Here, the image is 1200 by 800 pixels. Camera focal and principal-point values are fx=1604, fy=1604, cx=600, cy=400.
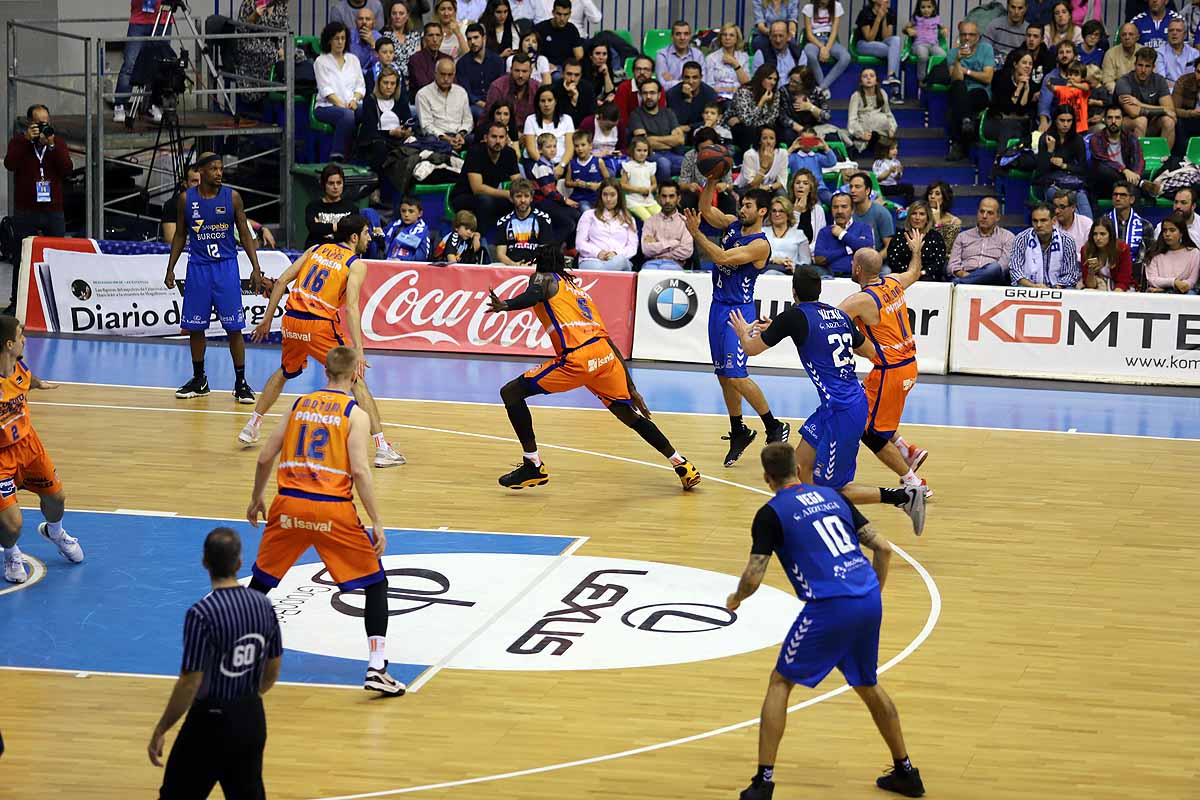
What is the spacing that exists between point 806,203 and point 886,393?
7.74 meters

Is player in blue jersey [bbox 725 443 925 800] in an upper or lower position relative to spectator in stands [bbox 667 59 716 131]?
lower

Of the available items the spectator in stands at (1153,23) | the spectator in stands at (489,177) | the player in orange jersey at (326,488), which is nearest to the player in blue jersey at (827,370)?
the player in orange jersey at (326,488)

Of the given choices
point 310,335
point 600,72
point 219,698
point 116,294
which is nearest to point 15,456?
point 310,335

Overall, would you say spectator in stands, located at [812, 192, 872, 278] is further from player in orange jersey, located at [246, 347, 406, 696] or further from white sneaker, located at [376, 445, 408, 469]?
player in orange jersey, located at [246, 347, 406, 696]

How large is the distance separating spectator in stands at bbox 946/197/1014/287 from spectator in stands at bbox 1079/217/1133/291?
850mm

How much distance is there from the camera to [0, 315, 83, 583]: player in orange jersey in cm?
921

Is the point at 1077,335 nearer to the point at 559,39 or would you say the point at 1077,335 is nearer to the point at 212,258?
the point at 559,39

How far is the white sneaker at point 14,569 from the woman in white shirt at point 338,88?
11.9 m

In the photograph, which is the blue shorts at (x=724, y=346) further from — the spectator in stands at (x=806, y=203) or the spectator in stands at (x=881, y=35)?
the spectator in stands at (x=881, y=35)

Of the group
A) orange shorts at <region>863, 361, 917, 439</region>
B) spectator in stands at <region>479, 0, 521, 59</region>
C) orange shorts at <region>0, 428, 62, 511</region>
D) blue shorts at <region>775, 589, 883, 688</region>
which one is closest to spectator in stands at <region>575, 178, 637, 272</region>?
spectator in stands at <region>479, 0, 521, 59</region>

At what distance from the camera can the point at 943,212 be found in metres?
18.4

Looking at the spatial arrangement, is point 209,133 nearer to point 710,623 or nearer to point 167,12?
point 167,12

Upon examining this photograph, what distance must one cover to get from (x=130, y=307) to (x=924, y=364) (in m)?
9.07

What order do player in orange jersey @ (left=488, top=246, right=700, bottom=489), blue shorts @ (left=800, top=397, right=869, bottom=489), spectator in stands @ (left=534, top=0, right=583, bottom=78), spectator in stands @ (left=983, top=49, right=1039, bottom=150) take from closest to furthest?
blue shorts @ (left=800, top=397, right=869, bottom=489), player in orange jersey @ (left=488, top=246, right=700, bottom=489), spectator in stands @ (left=983, top=49, right=1039, bottom=150), spectator in stands @ (left=534, top=0, right=583, bottom=78)
